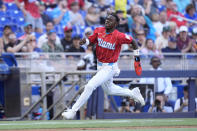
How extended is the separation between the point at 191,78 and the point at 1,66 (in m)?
4.60

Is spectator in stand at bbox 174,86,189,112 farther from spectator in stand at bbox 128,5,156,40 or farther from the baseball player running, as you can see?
spectator in stand at bbox 128,5,156,40

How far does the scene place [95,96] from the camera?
10297 mm

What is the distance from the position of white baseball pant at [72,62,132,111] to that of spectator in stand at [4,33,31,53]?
3655 millimetres

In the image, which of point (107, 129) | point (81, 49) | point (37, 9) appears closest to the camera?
point (107, 129)

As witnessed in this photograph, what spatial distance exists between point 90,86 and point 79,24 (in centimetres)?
650

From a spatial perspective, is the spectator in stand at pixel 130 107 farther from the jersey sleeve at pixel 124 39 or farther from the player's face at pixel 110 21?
the player's face at pixel 110 21

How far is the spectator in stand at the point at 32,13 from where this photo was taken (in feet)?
43.5

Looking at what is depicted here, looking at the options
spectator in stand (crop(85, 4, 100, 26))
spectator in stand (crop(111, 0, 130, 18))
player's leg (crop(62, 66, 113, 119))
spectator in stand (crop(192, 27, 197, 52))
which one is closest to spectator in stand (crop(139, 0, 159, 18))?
spectator in stand (crop(111, 0, 130, 18))

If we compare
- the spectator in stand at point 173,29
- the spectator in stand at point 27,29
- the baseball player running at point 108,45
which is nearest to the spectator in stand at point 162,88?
the baseball player running at point 108,45

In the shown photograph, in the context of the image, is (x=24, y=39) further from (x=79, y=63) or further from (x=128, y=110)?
(x=128, y=110)

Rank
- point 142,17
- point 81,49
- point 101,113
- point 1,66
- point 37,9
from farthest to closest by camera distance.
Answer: point 142,17, point 37,9, point 81,49, point 101,113, point 1,66

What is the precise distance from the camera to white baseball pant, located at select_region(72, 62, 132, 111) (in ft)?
25.4

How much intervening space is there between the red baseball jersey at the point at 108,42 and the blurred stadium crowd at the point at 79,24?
3631 mm

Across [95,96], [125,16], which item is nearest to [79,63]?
[95,96]
